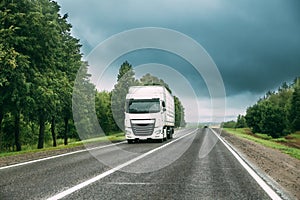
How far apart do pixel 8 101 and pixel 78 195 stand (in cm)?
1704

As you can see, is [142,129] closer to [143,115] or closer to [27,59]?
[143,115]

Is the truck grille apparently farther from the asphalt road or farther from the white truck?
the asphalt road

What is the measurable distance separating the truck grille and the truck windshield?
964 millimetres

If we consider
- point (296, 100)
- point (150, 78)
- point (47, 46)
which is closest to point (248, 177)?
point (47, 46)

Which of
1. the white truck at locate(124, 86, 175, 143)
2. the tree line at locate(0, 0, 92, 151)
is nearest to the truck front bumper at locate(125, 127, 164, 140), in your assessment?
the white truck at locate(124, 86, 175, 143)

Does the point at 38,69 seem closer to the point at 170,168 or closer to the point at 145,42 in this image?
the point at 145,42

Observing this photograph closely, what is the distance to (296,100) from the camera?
97.1 metres

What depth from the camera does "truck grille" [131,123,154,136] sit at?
896 inches

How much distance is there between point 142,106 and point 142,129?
1.59 metres

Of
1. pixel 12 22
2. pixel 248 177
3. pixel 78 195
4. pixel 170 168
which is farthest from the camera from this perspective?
pixel 12 22

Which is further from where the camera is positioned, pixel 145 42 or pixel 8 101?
pixel 145 42

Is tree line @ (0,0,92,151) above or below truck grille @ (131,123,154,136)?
above

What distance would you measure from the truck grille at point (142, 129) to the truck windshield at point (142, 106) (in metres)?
0.96

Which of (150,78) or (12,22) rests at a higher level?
(150,78)
